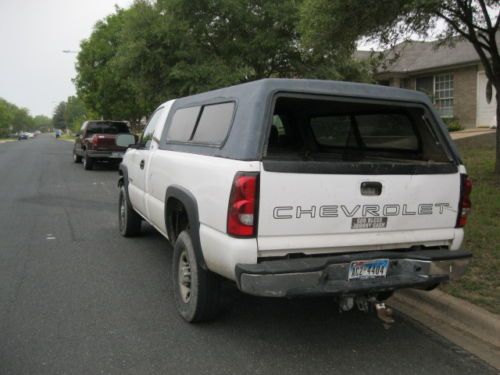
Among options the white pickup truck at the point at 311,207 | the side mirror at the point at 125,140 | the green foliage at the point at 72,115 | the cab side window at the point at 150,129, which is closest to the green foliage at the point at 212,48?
the side mirror at the point at 125,140

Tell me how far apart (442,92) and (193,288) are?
2171 centimetres

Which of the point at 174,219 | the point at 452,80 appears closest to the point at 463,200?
→ the point at 174,219

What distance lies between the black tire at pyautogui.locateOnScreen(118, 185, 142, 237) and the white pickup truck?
2.56 metres

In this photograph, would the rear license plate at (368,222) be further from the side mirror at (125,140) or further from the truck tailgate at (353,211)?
the side mirror at (125,140)

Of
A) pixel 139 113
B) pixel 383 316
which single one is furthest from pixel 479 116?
pixel 383 316

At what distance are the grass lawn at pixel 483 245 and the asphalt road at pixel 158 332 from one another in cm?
65

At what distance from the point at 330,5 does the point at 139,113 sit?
22848 mm

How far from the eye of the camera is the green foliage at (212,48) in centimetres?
1455

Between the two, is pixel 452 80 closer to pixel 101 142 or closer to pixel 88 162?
pixel 101 142

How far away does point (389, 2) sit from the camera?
7.69m

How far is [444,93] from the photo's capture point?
23.3 m

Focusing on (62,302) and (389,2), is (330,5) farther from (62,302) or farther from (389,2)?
(62,302)

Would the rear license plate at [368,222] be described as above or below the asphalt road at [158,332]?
above

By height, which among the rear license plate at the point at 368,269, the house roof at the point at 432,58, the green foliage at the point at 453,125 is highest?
the house roof at the point at 432,58
